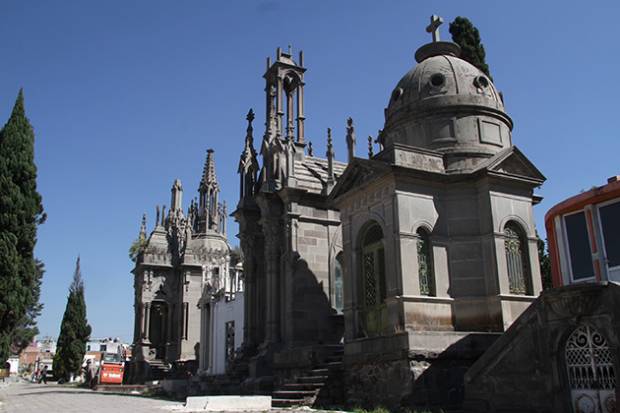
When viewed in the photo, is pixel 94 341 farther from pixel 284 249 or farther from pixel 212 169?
pixel 284 249

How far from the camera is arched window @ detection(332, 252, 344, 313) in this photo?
2311cm

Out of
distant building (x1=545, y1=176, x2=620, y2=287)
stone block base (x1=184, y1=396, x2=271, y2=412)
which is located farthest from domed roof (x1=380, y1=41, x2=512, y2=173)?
stone block base (x1=184, y1=396, x2=271, y2=412)

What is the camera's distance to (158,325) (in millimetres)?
43406

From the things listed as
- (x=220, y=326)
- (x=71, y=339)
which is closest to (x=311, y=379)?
(x=220, y=326)

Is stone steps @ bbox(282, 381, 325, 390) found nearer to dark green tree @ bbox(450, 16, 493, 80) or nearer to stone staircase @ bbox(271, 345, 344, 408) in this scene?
stone staircase @ bbox(271, 345, 344, 408)

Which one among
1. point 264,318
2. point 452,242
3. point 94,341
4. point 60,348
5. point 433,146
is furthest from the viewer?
point 94,341

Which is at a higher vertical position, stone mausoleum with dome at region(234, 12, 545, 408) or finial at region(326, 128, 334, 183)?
finial at region(326, 128, 334, 183)

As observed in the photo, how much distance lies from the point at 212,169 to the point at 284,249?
28.4 metres

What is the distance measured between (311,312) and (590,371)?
12.1m

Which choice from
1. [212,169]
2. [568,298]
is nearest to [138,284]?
[212,169]

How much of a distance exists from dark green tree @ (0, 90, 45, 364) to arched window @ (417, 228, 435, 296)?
1297cm

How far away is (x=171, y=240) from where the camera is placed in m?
44.4

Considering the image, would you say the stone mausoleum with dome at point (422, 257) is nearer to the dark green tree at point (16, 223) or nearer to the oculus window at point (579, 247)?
the oculus window at point (579, 247)

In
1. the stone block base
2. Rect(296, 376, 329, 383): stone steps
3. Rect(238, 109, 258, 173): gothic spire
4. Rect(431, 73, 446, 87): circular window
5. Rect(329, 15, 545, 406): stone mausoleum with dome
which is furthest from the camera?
Rect(238, 109, 258, 173): gothic spire
